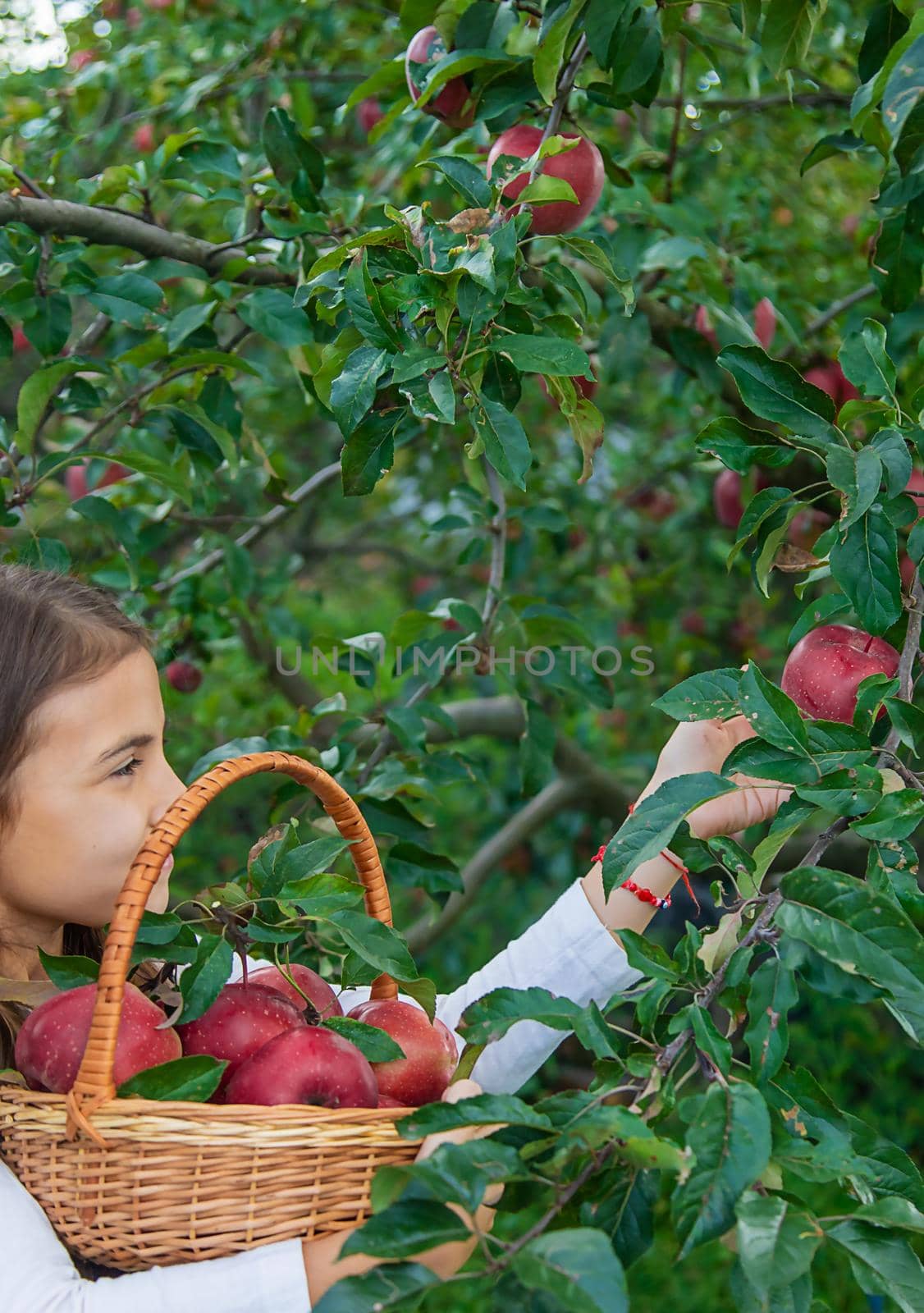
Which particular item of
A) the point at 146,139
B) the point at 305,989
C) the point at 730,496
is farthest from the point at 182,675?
the point at 305,989

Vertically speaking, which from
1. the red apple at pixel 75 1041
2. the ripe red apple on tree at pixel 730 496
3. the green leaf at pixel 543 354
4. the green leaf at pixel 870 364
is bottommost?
the ripe red apple on tree at pixel 730 496

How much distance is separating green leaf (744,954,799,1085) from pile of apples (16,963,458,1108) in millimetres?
267

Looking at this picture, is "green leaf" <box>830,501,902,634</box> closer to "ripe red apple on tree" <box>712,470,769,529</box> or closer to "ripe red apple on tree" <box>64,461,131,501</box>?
"ripe red apple on tree" <box>712,470,769,529</box>

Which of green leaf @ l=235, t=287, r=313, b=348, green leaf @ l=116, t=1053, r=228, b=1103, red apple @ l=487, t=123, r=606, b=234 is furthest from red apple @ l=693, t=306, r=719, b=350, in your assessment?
green leaf @ l=116, t=1053, r=228, b=1103

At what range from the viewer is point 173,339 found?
140 centimetres

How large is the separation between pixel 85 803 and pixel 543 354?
0.47 metres

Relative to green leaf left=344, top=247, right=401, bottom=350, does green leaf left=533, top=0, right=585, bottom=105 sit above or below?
above

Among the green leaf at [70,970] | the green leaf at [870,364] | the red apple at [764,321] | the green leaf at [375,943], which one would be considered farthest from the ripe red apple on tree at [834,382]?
the green leaf at [70,970]

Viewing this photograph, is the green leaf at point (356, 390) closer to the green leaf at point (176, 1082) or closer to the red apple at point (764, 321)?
the green leaf at point (176, 1082)

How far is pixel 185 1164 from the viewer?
0.74m

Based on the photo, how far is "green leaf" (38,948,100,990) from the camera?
901 millimetres

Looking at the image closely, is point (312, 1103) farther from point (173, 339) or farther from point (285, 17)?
point (285, 17)

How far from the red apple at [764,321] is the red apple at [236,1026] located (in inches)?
46.4

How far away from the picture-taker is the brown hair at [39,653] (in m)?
0.98
